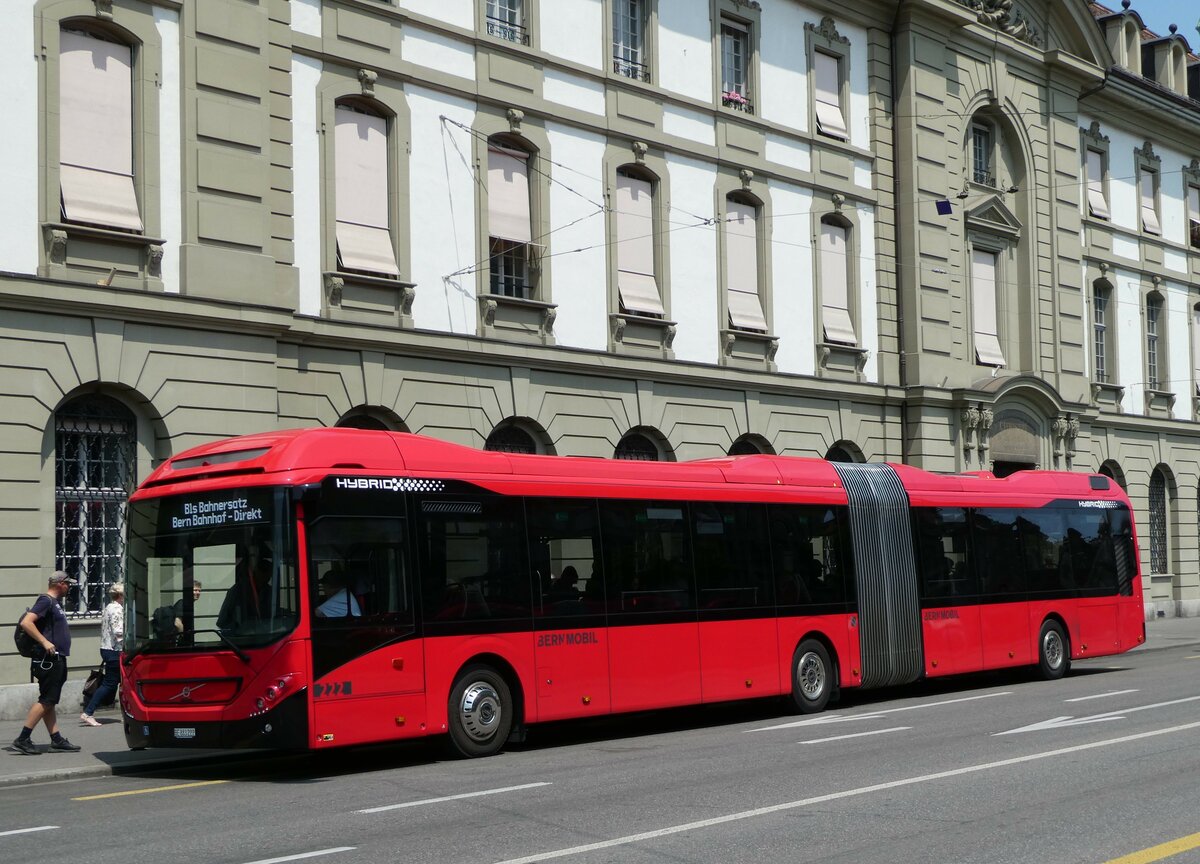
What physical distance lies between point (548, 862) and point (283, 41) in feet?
49.9

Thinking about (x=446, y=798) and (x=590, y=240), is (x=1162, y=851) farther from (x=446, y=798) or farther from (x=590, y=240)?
(x=590, y=240)

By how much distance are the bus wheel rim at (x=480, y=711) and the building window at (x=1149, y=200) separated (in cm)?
3167

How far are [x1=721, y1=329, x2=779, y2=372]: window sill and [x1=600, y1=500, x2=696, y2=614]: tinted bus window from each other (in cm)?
1100

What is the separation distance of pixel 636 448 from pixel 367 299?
6472 mm

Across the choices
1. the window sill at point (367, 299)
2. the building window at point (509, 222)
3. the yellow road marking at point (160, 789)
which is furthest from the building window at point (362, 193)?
the yellow road marking at point (160, 789)

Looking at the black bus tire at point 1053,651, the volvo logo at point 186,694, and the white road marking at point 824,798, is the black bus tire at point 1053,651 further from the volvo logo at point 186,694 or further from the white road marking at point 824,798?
the volvo logo at point 186,694

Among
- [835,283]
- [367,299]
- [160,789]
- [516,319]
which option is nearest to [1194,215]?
[835,283]

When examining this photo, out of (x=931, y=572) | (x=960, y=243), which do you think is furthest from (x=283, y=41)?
(x=960, y=243)

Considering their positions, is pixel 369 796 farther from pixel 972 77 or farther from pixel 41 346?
pixel 972 77

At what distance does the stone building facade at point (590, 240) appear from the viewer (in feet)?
61.9

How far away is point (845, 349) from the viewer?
1219 inches

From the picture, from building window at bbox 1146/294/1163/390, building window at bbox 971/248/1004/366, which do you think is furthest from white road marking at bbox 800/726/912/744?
building window at bbox 1146/294/1163/390

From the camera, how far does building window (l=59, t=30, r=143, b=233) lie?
18750mm

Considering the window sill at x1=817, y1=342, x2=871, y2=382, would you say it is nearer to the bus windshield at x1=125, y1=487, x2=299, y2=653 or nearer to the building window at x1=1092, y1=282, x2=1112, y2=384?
the building window at x1=1092, y1=282, x2=1112, y2=384
